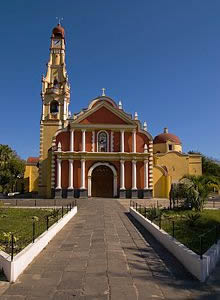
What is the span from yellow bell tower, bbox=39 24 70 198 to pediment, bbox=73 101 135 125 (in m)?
5.26

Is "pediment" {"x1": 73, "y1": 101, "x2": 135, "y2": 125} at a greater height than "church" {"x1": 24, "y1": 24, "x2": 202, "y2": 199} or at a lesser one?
greater

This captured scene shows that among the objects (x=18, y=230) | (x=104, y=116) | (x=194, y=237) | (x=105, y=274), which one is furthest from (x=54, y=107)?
(x=105, y=274)

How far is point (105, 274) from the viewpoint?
7242mm

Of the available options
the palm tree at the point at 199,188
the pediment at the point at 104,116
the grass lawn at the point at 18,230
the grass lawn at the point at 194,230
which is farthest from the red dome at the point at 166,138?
the grass lawn at the point at 18,230

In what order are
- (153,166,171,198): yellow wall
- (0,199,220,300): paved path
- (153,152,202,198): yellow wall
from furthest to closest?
1. (153,152,202,198): yellow wall
2. (153,166,171,198): yellow wall
3. (0,199,220,300): paved path

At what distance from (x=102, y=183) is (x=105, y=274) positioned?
28783 millimetres

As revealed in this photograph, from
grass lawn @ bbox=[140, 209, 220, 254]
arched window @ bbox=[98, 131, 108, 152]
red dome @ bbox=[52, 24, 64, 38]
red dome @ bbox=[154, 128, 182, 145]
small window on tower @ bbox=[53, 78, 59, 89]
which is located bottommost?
grass lawn @ bbox=[140, 209, 220, 254]

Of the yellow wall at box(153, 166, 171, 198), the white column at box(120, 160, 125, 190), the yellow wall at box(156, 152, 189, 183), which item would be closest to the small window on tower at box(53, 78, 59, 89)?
the white column at box(120, 160, 125, 190)

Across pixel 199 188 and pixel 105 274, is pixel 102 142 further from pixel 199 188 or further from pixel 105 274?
pixel 105 274

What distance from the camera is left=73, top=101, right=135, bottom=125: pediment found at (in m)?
35.2

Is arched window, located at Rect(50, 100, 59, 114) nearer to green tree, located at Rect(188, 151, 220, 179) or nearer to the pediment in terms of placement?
the pediment

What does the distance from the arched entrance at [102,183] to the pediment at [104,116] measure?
5.43 metres

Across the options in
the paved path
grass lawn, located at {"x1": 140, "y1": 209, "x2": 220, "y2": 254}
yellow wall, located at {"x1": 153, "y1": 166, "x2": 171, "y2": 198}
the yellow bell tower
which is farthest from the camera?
the yellow bell tower

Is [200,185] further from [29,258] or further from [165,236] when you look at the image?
[29,258]
